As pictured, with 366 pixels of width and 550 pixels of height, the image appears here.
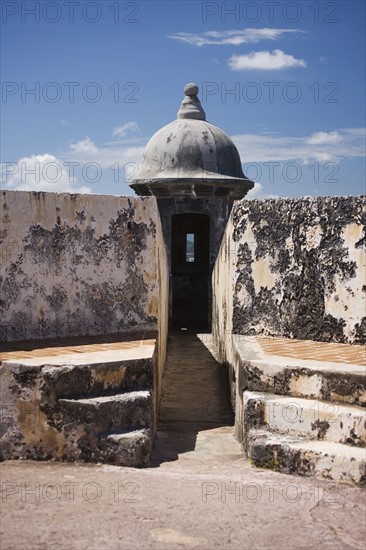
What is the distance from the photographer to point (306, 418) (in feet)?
11.1

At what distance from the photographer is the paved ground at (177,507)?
2.49 meters

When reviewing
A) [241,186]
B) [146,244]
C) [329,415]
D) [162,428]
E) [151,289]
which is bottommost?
[162,428]

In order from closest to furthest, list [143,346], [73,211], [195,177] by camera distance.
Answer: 1. [143,346]
2. [73,211]
3. [195,177]

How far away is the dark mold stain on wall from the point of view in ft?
14.8

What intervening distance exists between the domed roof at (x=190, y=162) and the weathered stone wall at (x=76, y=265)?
7863mm

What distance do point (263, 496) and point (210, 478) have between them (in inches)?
14.3

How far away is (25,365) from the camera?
3529mm

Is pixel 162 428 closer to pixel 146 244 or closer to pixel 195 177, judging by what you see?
pixel 146 244

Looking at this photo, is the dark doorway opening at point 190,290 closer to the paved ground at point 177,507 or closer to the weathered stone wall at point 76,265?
the weathered stone wall at point 76,265

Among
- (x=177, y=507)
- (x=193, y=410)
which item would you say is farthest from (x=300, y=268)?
(x=177, y=507)

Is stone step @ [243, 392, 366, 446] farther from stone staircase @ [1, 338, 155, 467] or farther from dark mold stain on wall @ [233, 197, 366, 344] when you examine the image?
dark mold stain on wall @ [233, 197, 366, 344]

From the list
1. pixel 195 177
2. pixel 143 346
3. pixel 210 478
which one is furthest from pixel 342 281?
pixel 195 177

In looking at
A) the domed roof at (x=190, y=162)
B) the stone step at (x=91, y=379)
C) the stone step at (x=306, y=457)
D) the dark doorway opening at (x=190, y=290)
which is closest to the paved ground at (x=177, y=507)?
the stone step at (x=306, y=457)

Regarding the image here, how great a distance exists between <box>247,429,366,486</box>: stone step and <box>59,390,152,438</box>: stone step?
0.65 m
